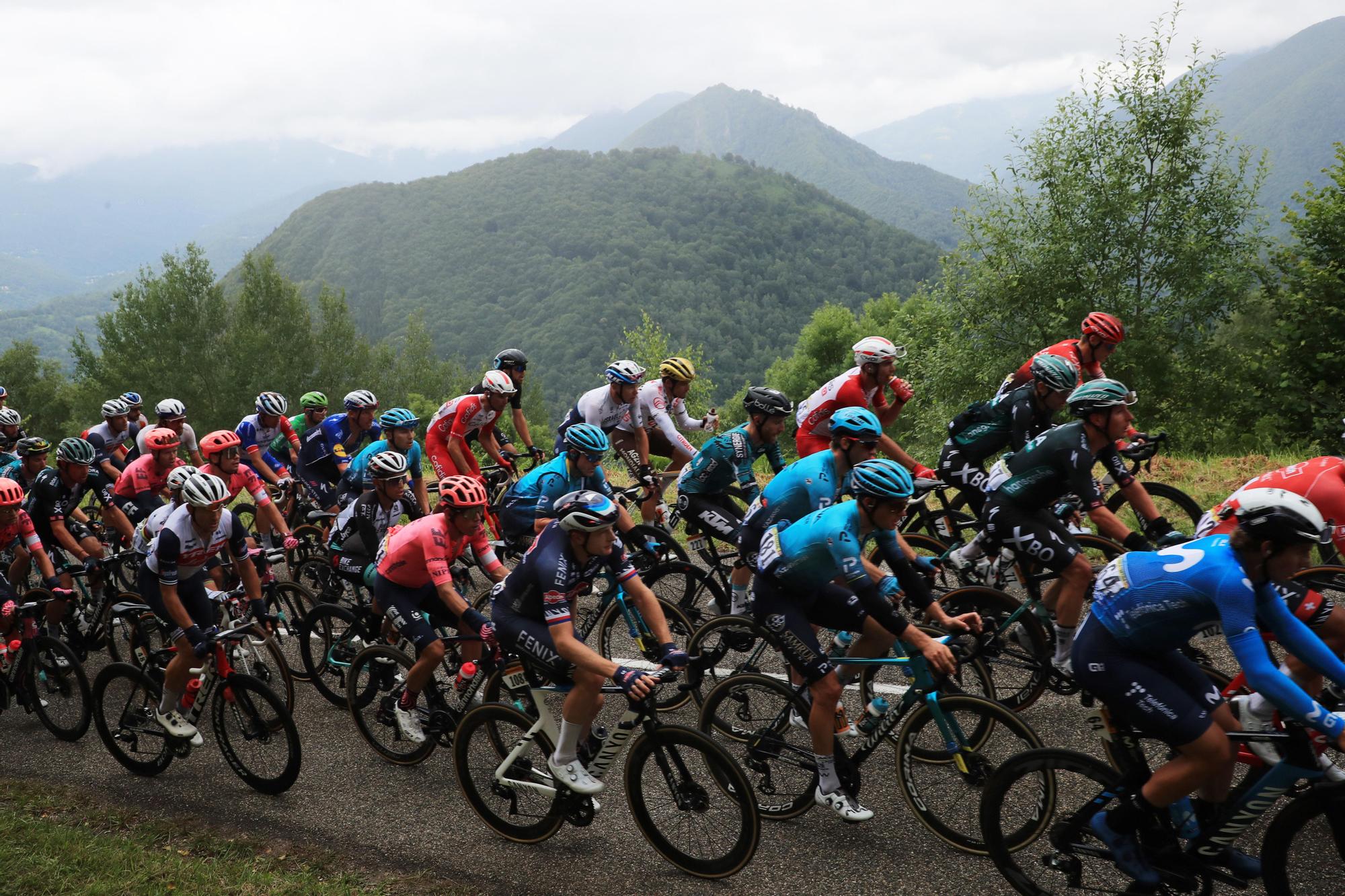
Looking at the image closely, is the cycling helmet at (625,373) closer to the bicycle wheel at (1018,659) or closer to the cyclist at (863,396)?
the cyclist at (863,396)

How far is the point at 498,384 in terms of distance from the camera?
33.4 feet

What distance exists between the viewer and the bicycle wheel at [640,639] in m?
7.31

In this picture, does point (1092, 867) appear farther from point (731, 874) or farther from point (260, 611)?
point (260, 611)

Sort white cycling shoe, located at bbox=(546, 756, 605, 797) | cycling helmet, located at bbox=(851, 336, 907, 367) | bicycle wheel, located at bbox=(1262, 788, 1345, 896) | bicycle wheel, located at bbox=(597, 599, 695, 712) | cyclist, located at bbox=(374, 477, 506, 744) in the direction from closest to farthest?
bicycle wheel, located at bbox=(1262, 788, 1345, 896) → white cycling shoe, located at bbox=(546, 756, 605, 797) → cyclist, located at bbox=(374, 477, 506, 744) → bicycle wheel, located at bbox=(597, 599, 695, 712) → cycling helmet, located at bbox=(851, 336, 907, 367)

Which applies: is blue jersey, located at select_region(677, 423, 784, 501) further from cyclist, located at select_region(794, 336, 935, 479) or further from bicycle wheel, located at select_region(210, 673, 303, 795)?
bicycle wheel, located at select_region(210, 673, 303, 795)

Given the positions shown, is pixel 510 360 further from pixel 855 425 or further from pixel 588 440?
pixel 855 425

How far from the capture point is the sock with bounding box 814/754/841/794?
5422 millimetres

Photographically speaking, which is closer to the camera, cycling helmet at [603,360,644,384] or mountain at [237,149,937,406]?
cycling helmet at [603,360,644,384]

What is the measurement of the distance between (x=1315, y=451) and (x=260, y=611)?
15.7 meters

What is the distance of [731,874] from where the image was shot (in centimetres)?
520

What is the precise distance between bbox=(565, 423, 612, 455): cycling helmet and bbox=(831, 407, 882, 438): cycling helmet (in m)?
2.20

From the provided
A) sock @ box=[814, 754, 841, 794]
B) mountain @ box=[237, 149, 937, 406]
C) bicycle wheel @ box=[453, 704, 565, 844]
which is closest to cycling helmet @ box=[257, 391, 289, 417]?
bicycle wheel @ box=[453, 704, 565, 844]

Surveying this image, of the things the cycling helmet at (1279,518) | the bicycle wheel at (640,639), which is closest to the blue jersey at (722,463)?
the bicycle wheel at (640,639)

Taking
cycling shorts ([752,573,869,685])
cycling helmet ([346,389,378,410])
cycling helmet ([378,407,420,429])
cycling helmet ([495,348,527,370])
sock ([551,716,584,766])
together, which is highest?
cycling helmet ([495,348,527,370])
